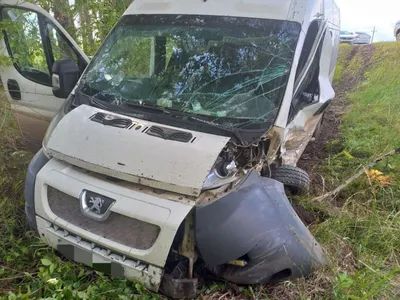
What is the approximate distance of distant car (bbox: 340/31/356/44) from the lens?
1866cm

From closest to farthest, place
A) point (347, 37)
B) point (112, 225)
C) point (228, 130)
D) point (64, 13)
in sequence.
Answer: point (112, 225) → point (228, 130) → point (64, 13) → point (347, 37)

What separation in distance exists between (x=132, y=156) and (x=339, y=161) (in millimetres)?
3179

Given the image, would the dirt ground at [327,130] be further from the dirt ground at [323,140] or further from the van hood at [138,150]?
the van hood at [138,150]

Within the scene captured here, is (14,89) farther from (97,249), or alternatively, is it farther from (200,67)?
(97,249)

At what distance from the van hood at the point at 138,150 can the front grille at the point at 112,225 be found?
24 centimetres

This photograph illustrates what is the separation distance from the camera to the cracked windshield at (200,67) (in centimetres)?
276

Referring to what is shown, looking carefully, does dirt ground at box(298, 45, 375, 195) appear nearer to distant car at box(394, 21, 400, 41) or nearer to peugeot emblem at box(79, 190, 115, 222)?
peugeot emblem at box(79, 190, 115, 222)

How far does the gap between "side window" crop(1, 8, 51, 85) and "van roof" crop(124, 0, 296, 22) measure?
113cm

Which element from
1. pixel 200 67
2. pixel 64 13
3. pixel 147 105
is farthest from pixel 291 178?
pixel 64 13

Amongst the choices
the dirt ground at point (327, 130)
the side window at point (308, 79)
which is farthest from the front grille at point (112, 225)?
the dirt ground at point (327, 130)

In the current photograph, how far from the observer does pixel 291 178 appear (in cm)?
313

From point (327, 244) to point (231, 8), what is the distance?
6.79 feet

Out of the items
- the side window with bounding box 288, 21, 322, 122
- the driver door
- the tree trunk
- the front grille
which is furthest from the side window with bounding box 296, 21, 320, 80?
the tree trunk

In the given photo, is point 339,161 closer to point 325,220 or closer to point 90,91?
point 325,220
